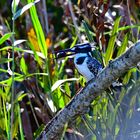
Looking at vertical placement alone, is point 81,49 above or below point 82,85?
above

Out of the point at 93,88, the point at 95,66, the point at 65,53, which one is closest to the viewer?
the point at 93,88

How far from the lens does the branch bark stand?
1.39 metres

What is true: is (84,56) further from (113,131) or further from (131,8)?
(131,8)

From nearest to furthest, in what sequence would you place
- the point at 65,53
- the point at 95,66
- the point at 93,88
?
the point at 93,88 → the point at 95,66 → the point at 65,53

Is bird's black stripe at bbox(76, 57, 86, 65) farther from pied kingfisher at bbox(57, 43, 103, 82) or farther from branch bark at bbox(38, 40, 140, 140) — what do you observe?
branch bark at bbox(38, 40, 140, 140)

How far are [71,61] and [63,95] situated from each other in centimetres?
32

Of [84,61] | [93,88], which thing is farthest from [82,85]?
[93,88]

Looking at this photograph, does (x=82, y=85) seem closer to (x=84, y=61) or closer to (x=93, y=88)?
(x=84, y=61)

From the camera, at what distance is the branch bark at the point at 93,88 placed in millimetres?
1393

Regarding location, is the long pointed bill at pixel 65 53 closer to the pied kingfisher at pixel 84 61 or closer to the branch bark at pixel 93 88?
the pied kingfisher at pixel 84 61

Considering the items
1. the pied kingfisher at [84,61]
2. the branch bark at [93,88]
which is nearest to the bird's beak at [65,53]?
the pied kingfisher at [84,61]

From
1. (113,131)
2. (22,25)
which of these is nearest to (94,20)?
(113,131)

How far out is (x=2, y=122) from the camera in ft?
6.40

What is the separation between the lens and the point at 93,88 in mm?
1519
